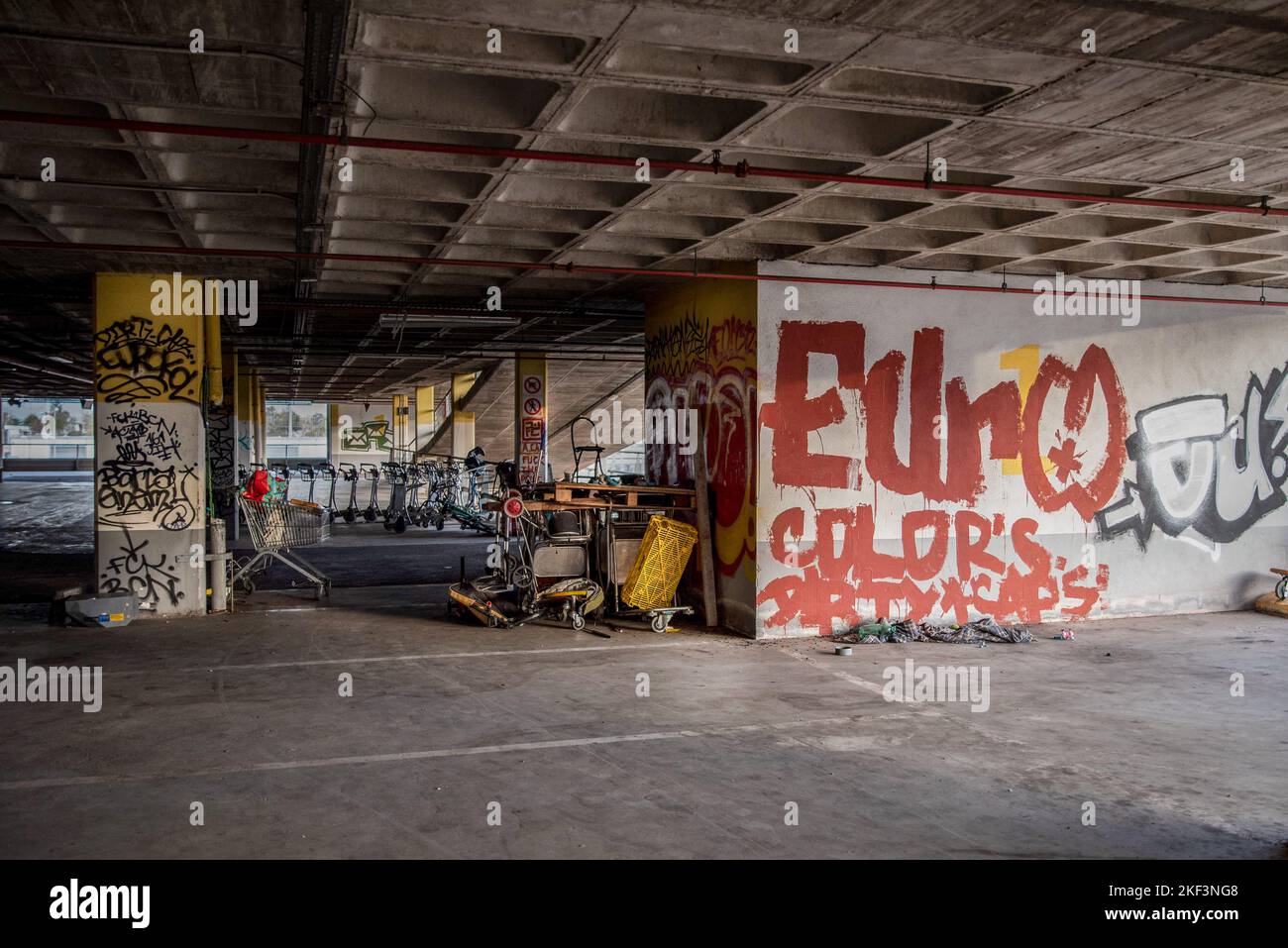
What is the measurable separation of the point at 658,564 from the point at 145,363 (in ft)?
19.7

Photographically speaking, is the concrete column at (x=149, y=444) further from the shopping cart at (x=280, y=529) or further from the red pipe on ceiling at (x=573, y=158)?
the red pipe on ceiling at (x=573, y=158)

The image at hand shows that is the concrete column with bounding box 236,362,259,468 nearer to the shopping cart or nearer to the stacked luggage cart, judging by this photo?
the shopping cart

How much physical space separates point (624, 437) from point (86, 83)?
87.6 ft

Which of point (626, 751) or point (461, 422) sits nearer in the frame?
point (626, 751)

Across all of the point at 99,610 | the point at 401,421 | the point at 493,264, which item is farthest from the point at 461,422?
the point at 493,264

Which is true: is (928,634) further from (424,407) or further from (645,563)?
(424,407)

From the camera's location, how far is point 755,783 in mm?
5488

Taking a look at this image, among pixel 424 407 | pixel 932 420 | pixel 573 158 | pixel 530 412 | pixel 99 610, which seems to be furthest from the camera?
pixel 424 407

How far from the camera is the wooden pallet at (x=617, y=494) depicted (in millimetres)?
10242

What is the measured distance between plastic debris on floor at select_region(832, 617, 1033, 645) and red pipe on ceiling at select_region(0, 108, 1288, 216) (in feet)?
14.6

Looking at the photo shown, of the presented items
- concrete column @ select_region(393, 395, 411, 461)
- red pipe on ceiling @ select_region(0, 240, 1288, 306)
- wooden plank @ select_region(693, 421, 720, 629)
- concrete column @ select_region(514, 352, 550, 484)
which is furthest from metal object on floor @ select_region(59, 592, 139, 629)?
concrete column @ select_region(393, 395, 411, 461)

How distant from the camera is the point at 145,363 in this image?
34.5 ft

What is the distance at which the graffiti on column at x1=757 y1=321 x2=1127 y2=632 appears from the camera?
9.92 metres
